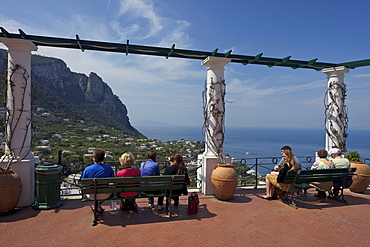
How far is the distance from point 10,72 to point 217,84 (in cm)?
507

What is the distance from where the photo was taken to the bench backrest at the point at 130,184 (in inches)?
160

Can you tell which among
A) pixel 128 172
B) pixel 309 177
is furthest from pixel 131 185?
pixel 309 177

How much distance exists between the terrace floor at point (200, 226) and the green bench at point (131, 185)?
425 mm

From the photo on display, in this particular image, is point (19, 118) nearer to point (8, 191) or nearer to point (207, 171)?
point (8, 191)

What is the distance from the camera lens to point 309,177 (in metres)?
5.36

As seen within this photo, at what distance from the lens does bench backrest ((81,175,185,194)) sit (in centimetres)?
407

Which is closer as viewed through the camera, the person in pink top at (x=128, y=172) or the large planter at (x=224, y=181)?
the person in pink top at (x=128, y=172)

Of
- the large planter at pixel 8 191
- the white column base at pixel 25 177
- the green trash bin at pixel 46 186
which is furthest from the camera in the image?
the white column base at pixel 25 177

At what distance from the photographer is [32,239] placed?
3.52m

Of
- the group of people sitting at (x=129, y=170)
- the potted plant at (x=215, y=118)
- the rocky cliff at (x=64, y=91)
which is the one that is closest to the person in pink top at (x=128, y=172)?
the group of people sitting at (x=129, y=170)

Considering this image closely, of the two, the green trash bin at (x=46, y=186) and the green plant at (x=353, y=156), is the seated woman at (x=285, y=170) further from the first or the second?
the green trash bin at (x=46, y=186)

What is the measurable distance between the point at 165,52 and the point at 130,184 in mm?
3723

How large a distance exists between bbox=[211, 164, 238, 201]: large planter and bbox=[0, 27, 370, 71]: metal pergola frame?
3177mm

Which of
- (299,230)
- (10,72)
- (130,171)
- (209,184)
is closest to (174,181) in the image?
(130,171)
